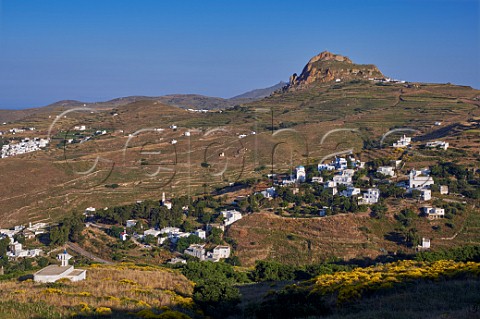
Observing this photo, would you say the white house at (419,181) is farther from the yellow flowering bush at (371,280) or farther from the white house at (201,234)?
the yellow flowering bush at (371,280)

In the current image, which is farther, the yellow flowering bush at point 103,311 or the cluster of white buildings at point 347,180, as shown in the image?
the cluster of white buildings at point 347,180

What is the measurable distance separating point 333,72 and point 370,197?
76.1 meters

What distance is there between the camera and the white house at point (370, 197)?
30.2 meters

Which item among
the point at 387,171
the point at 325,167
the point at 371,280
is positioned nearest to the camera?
the point at 371,280

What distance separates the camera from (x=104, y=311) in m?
9.91

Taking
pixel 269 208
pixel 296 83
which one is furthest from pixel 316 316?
pixel 296 83

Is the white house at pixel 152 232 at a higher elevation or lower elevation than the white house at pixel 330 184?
lower

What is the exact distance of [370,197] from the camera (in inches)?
1200

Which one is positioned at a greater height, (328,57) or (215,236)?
(328,57)

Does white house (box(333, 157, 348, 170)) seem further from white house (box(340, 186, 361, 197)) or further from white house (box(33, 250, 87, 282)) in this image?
white house (box(33, 250, 87, 282))

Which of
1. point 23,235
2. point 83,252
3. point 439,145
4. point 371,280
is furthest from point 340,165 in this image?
point 371,280

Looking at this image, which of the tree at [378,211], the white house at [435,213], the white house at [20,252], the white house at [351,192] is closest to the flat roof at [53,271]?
the white house at [20,252]

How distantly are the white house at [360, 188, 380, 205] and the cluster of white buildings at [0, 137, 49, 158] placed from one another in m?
43.4

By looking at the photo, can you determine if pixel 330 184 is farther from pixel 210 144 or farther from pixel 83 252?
pixel 210 144
